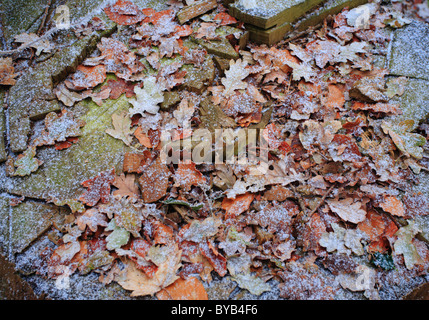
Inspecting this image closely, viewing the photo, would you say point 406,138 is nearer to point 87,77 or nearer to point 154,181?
point 154,181

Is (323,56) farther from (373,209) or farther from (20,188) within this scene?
(20,188)

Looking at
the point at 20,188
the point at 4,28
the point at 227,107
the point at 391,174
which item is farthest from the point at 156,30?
the point at 391,174

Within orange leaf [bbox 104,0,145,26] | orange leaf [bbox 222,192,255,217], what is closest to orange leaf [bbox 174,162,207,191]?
orange leaf [bbox 222,192,255,217]

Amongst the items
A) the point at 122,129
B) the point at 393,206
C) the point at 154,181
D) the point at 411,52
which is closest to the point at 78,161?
the point at 122,129

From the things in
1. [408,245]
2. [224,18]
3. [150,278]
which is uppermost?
[224,18]

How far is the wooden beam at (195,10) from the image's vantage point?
119 inches

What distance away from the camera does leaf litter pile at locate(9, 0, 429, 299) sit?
191 cm

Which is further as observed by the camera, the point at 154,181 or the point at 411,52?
the point at 411,52

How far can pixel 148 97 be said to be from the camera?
254cm

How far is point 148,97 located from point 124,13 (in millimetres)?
1170

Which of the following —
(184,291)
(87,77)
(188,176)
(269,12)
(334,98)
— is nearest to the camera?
(184,291)

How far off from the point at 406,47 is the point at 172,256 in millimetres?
3383

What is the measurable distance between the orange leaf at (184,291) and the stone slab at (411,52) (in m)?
2.87

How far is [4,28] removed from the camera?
286cm
